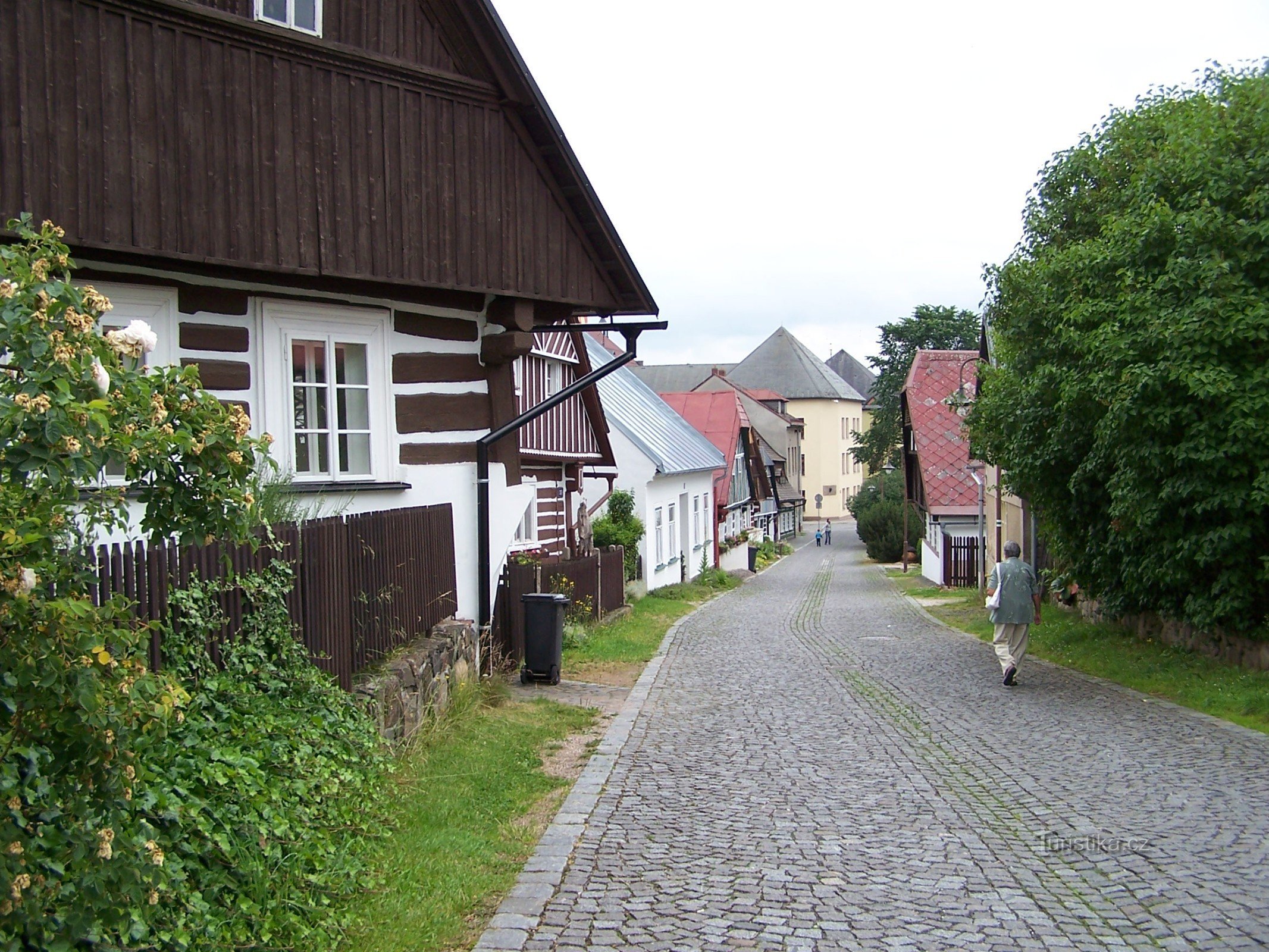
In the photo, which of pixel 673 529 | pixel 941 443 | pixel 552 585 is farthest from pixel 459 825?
pixel 941 443

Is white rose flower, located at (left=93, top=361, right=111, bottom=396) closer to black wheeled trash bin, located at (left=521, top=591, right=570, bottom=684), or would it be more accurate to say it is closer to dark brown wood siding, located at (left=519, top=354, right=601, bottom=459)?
black wheeled trash bin, located at (left=521, top=591, right=570, bottom=684)

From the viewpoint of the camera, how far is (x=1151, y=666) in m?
13.4

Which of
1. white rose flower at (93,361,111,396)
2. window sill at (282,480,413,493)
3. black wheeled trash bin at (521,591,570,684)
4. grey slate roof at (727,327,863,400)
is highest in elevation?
grey slate roof at (727,327,863,400)

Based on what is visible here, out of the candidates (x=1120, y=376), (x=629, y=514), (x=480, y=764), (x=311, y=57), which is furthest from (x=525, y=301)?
(x=629, y=514)

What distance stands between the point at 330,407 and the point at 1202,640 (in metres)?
9.89

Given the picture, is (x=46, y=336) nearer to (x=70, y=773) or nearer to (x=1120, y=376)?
(x=70, y=773)

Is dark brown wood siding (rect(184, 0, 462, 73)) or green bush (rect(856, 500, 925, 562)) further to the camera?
green bush (rect(856, 500, 925, 562))

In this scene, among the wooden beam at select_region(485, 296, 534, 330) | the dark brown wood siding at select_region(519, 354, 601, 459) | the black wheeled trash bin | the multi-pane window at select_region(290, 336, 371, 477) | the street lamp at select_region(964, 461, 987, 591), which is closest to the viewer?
the multi-pane window at select_region(290, 336, 371, 477)

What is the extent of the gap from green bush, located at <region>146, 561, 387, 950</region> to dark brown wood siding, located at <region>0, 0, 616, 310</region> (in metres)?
3.28

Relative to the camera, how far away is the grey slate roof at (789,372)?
107750 millimetres

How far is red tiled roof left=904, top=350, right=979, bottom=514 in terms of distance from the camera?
39.5m

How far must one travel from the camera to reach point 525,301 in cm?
1166

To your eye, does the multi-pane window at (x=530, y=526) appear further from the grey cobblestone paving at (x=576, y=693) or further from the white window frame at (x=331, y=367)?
the white window frame at (x=331, y=367)

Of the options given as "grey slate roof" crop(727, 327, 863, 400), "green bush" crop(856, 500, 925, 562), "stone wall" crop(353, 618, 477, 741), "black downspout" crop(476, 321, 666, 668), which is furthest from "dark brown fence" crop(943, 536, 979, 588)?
"grey slate roof" crop(727, 327, 863, 400)
